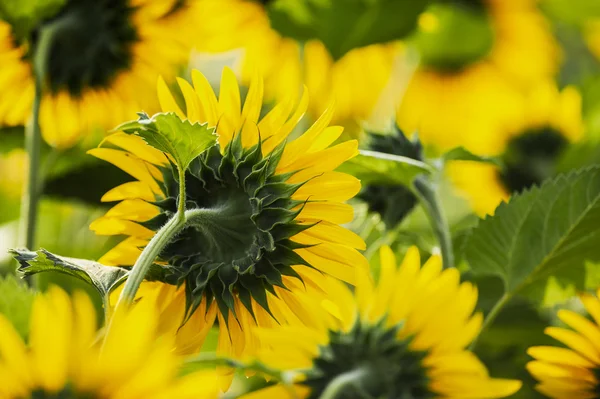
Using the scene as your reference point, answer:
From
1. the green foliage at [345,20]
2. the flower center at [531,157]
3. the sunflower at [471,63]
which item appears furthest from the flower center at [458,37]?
the green foliage at [345,20]

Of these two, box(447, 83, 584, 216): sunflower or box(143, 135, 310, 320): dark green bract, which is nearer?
box(143, 135, 310, 320): dark green bract

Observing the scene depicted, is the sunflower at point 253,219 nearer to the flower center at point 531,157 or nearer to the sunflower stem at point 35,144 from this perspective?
the sunflower stem at point 35,144

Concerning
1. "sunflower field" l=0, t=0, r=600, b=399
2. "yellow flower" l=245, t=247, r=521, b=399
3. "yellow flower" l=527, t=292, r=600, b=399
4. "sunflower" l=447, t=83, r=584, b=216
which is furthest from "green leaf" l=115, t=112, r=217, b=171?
"sunflower" l=447, t=83, r=584, b=216

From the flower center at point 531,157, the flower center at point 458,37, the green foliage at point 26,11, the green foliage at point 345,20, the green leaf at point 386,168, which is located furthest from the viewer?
the flower center at point 458,37

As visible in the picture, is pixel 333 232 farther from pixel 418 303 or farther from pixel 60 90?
pixel 60 90

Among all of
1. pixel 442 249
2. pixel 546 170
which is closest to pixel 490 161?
pixel 442 249

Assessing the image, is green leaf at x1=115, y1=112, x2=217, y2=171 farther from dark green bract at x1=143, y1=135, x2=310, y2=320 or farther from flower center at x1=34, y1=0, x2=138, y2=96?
flower center at x1=34, y1=0, x2=138, y2=96
